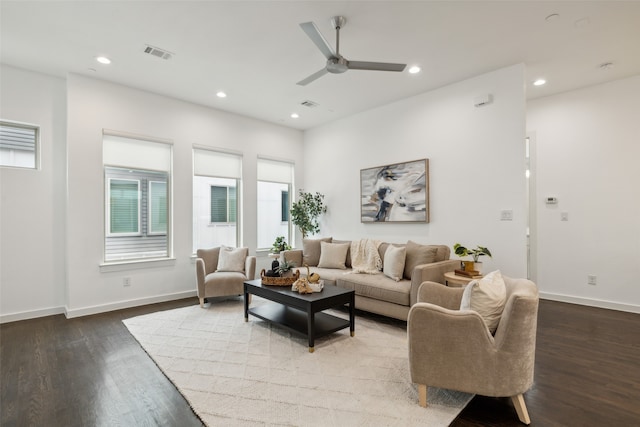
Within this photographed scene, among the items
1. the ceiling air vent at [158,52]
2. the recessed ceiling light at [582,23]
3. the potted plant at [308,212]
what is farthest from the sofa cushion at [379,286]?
the ceiling air vent at [158,52]

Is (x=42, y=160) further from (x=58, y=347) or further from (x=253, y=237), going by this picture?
(x=253, y=237)

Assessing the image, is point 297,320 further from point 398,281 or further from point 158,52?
point 158,52

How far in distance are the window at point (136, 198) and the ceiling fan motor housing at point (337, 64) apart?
333cm

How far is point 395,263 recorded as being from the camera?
396cm

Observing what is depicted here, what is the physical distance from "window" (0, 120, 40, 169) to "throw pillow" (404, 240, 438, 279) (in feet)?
17.0

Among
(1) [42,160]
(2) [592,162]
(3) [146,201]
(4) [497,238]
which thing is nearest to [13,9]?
(1) [42,160]

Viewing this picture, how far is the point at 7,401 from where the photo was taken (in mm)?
2225

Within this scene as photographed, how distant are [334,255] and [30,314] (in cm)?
421

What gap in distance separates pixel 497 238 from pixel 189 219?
468cm

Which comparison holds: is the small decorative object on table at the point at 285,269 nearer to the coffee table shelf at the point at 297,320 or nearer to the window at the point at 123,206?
the coffee table shelf at the point at 297,320

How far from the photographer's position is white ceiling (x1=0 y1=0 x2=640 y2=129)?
286 cm

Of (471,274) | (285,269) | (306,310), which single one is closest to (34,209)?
(285,269)

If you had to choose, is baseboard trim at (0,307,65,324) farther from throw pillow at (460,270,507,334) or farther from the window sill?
throw pillow at (460,270,507,334)

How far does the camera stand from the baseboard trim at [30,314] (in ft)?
12.9
